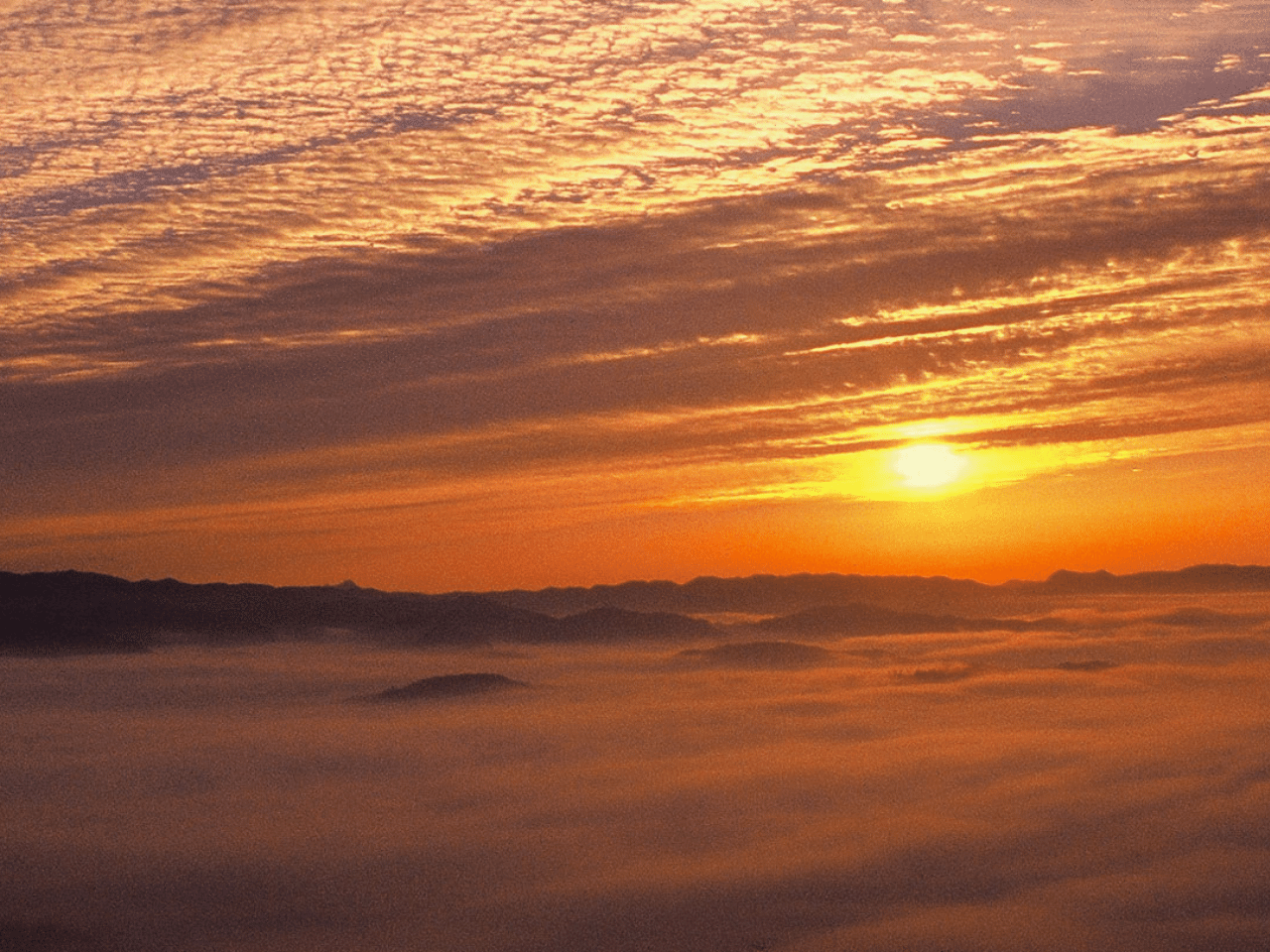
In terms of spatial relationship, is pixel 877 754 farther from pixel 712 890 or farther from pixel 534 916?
pixel 534 916

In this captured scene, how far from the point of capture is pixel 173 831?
277 feet

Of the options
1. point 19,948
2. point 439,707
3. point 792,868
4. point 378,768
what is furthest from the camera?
point 439,707

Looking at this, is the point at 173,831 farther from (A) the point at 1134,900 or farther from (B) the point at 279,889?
(A) the point at 1134,900

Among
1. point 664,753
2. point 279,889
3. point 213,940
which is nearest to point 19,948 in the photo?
point 213,940

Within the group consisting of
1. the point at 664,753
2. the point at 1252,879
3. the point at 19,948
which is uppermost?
the point at 664,753

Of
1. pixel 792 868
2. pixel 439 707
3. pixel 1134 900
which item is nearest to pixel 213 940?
pixel 792 868

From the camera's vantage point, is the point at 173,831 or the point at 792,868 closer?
the point at 792,868

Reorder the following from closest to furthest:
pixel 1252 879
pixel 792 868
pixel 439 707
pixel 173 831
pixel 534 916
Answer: pixel 534 916 → pixel 1252 879 → pixel 792 868 → pixel 173 831 → pixel 439 707

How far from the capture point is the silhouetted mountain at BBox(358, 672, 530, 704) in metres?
179

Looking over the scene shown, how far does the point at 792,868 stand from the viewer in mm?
72562

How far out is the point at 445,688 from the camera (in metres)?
184

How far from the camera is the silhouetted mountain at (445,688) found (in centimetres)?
17912

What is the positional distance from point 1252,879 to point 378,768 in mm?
72164

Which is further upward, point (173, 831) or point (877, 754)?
point (877, 754)
